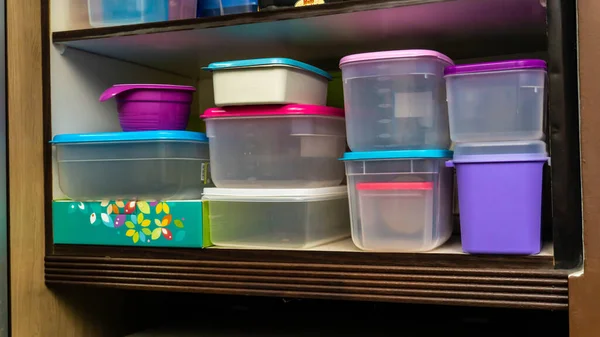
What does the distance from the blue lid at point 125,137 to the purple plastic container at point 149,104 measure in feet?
0.18

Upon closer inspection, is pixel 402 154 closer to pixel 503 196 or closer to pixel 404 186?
pixel 404 186

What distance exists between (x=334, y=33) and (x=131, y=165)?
1.55 feet

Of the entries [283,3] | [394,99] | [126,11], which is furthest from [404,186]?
[126,11]

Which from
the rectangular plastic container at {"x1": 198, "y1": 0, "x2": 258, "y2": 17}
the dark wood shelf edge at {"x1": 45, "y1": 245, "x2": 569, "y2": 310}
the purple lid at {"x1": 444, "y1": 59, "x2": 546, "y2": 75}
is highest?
the rectangular plastic container at {"x1": 198, "y1": 0, "x2": 258, "y2": 17}

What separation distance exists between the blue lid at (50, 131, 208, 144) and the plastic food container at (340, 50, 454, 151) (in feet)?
1.09

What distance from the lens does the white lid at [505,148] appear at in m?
0.95

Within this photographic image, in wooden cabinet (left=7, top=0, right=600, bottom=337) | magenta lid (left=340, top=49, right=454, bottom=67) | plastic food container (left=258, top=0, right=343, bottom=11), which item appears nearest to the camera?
wooden cabinet (left=7, top=0, right=600, bottom=337)

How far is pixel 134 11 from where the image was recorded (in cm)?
117

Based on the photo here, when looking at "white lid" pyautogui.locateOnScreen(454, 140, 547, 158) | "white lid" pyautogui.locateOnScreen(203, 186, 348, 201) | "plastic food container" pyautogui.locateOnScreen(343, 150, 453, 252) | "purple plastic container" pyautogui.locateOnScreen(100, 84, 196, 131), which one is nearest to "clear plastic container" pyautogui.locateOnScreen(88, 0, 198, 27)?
→ "purple plastic container" pyautogui.locateOnScreen(100, 84, 196, 131)

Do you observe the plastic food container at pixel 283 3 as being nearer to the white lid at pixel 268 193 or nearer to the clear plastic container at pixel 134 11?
the clear plastic container at pixel 134 11

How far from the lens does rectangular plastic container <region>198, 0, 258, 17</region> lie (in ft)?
3.80

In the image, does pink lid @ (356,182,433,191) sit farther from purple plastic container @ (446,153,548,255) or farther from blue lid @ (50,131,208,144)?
blue lid @ (50,131,208,144)

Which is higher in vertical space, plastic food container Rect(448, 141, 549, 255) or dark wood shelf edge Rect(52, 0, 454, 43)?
dark wood shelf edge Rect(52, 0, 454, 43)

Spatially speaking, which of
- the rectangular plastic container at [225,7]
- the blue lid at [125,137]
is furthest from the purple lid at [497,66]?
the blue lid at [125,137]
